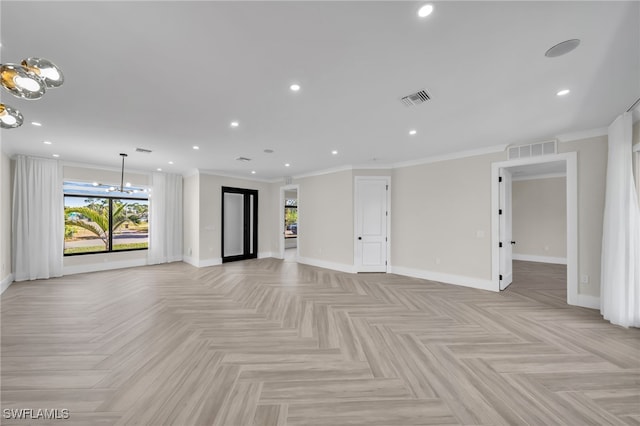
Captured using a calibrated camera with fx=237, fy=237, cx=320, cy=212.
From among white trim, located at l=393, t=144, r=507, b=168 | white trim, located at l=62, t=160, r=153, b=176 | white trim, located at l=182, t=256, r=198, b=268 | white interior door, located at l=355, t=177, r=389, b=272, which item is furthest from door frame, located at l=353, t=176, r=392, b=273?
white trim, located at l=62, t=160, r=153, b=176

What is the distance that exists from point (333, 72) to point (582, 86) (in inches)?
103

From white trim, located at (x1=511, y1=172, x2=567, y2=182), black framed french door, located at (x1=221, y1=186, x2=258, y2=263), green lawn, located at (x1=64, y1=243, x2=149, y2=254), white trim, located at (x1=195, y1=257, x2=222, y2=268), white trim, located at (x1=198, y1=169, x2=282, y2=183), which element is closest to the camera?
green lawn, located at (x1=64, y1=243, x2=149, y2=254)

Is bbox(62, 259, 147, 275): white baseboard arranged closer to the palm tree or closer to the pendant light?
the palm tree

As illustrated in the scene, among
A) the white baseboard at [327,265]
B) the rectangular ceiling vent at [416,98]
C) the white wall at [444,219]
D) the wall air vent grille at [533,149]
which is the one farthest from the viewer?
the white baseboard at [327,265]

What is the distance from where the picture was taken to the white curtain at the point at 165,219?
6.97 m

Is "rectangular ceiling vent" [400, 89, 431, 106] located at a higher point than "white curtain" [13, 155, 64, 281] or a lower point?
higher

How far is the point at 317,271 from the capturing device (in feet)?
20.6

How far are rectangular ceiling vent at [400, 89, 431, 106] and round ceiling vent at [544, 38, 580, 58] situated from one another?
96 centimetres

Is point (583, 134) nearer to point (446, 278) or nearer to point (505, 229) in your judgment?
point (505, 229)

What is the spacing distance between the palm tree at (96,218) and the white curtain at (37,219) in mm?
455

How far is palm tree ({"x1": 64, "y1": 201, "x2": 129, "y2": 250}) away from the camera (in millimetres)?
6068

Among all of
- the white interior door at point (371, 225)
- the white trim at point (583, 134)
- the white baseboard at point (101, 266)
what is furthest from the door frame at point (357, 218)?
the white baseboard at point (101, 266)

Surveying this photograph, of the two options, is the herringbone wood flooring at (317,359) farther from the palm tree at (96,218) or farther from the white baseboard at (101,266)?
the palm tree at (96,218)

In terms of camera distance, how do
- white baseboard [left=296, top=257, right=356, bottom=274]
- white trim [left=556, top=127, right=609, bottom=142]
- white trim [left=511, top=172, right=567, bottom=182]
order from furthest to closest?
white trim [left=511, top=172, right=567, bottom=182] → white baseboard [left=296, top=257, right=356, bottom=274] → white trim [left=556, top=127, right=609, bottom=142]
